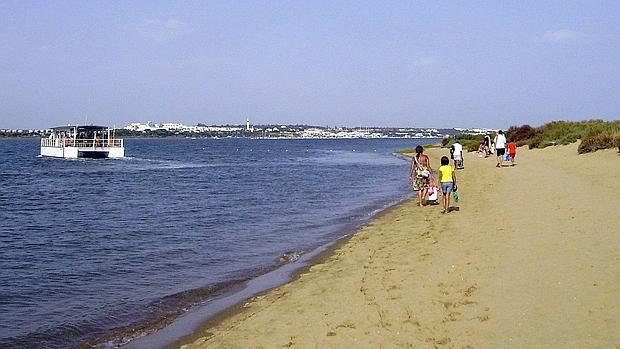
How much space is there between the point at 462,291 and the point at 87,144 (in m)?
65.9

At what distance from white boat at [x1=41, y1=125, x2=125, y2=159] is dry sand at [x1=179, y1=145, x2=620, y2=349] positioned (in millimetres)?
58325

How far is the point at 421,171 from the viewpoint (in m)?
18.2

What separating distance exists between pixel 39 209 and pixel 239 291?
1627 centimetres

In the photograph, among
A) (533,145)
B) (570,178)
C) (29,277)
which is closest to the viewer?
(29,277)

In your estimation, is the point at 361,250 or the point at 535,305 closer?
A: the point at 535,305

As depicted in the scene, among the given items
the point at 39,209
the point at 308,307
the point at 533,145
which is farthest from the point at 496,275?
the point at 533,145

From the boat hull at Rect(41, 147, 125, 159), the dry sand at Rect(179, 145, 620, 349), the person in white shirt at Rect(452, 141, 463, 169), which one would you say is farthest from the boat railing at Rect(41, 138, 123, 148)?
the dry sand at Rect(179, 145, 620, 349)

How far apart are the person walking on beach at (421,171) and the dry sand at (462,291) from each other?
3377mm

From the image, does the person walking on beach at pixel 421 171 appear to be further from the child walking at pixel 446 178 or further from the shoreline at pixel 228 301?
the shoreline at pixel 228 301

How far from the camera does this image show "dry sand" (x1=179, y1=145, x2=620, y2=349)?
6.56 m

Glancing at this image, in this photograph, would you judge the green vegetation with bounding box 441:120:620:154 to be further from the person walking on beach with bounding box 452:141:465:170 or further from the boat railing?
the boat railing

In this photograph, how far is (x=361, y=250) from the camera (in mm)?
13000

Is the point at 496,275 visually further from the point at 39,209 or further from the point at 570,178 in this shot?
the point at 39,209

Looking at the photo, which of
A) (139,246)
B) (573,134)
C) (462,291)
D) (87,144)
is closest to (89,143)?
(87,144)
